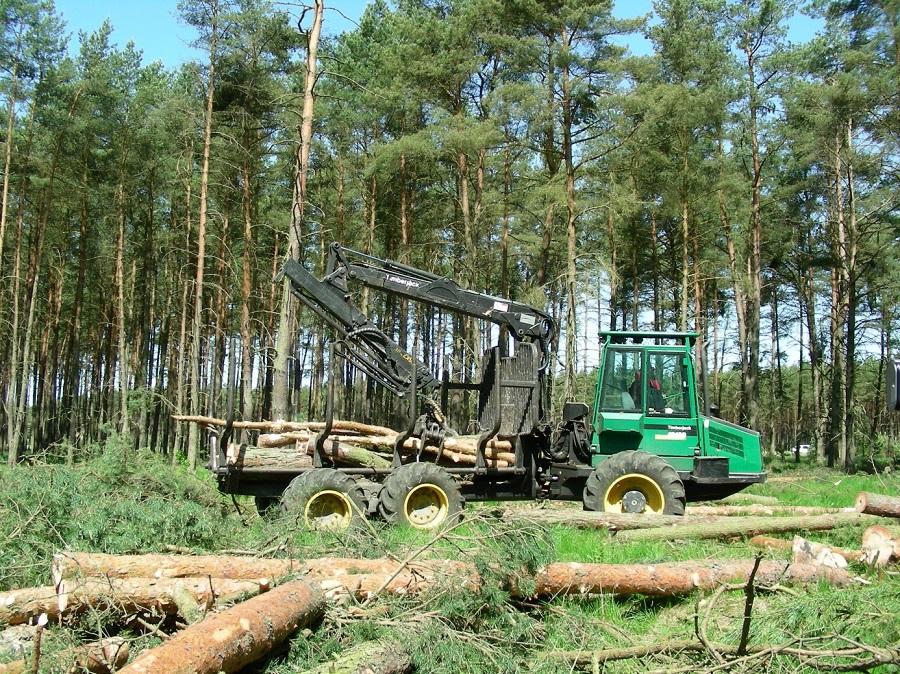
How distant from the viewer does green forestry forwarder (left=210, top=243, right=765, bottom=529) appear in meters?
10.1

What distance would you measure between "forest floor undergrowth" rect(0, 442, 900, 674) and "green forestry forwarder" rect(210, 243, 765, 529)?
170 cm

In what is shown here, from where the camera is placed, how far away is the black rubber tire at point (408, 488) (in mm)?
9258

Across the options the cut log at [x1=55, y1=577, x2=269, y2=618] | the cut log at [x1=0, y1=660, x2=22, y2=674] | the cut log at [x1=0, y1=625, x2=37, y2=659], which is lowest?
the cut log at [x1=0, y1=625, x2=37, y2=659]

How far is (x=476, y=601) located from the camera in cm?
546

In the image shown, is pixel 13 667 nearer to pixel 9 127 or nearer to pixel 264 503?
pixel 264 503

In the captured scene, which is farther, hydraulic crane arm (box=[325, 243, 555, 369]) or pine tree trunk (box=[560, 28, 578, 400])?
pine tree trunk (box=[560, 28, 578, 400])

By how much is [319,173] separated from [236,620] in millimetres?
24219

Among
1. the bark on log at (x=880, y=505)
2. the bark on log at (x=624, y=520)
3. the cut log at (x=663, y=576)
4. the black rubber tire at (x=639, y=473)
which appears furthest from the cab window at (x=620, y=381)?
the cut log at (x=663, y=576)

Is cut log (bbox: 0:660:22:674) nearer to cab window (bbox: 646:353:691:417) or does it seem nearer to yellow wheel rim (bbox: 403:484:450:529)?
yellow wheel rim (bbox: 403:484:450:529)

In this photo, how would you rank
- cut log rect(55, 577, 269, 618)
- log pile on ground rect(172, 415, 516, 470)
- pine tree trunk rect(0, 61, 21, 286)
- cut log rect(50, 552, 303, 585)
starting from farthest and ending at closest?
pine tree trunk rect(0, 61, 21, 286) < log pile on ground rect(172, 415, 516, 470) < cut log rect(50, 552, 303, 585) < cut log rect(55, 577, 269, 618)

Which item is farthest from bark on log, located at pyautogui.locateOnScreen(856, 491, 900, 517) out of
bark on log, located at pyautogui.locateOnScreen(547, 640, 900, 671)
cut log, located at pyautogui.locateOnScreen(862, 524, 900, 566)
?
bark on log, located at pyautogui.locateOnScreen(547, 640, 900, 671)

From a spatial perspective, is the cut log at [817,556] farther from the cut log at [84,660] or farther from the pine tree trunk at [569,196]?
the pine tree trunk at [569,196]

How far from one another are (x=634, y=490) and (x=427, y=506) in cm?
279

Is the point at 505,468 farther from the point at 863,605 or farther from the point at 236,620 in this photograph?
the point at 236,620
